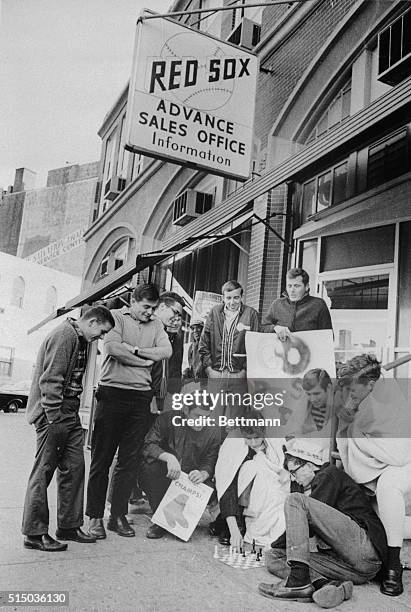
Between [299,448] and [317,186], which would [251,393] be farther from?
[317,186]

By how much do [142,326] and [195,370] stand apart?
0.36 meters

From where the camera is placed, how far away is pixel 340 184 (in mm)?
2680

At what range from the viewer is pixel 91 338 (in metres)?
2.73

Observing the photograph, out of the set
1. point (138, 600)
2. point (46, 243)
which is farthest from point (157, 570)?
point (46, 243)

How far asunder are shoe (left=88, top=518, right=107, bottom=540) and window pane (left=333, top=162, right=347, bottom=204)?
76.1 inches

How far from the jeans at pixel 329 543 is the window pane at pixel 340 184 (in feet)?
4.59

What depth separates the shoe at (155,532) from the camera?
271 cm

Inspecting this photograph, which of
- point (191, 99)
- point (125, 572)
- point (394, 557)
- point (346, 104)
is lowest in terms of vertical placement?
point (125, 572)

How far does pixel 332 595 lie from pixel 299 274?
4.59 ft

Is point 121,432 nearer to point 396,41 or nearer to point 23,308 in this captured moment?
point 23,308

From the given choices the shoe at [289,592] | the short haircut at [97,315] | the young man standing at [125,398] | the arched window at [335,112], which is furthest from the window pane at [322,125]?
the shoe at [289,592]

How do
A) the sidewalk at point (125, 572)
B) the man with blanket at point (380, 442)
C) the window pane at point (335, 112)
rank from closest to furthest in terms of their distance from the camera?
the sidewalk at point (125, 572) < the man with blanket at point (380, 442) < the window pane at point (335, 112)

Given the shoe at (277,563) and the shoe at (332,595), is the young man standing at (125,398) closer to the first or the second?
the shoe at (277,563)

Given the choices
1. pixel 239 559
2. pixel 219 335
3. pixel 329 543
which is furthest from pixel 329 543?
pixel 219 335
